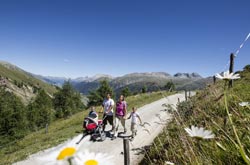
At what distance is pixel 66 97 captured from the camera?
72250 mm

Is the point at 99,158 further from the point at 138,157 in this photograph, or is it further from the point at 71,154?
the point at 138,157

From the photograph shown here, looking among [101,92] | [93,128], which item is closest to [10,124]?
[101,92]

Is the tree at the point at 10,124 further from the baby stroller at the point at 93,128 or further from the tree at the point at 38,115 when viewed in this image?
the baby stroller at the point at 93,128

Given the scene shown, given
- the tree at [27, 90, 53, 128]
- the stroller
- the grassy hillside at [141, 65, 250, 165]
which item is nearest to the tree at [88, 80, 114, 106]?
the tree at [27, 90, 53, 128]

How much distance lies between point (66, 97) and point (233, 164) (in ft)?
240

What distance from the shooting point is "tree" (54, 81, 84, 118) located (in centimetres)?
7056

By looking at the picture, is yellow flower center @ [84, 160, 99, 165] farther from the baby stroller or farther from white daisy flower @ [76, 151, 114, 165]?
the baby stroller

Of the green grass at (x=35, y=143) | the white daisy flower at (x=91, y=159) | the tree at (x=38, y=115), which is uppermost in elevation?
the white daisy flower at (x=91, y=159)

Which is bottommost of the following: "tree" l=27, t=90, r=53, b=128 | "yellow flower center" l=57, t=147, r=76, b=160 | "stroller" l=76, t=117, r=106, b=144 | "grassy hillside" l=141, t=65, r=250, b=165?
"tree" l=27, t=90, r=53, b=128

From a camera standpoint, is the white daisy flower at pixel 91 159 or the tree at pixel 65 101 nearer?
the white daisy flower at pixel 91 159

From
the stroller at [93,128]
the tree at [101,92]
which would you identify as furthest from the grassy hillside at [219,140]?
the tree at [101,92]

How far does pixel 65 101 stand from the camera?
7200cm

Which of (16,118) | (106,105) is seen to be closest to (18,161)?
(106,105)

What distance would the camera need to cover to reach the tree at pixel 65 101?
70562mm
